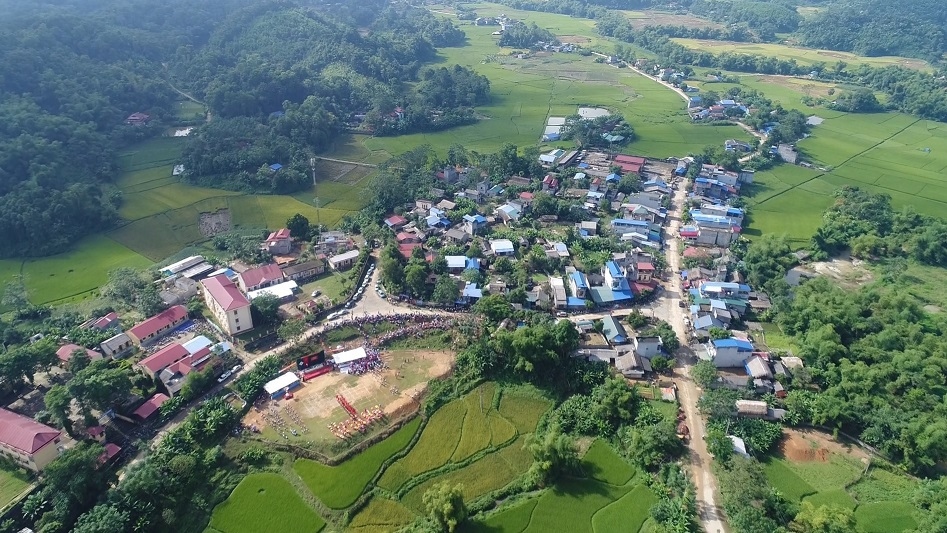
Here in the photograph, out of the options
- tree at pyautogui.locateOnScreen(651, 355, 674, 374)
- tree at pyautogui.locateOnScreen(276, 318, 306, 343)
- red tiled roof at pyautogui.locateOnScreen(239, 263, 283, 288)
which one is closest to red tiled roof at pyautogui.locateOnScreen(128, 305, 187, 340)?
red tiled roof at pyautogui.locateOnScreen(239, 263, 283, 288)

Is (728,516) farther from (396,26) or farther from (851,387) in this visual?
(396,26)

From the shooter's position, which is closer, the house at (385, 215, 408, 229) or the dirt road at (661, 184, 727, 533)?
the dirt road at (661, 184, 727, 533)

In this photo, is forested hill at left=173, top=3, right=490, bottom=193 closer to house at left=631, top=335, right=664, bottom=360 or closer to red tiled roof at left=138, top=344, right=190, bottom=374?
red tiled roof at left=138, top=344, right=190, bottom=374

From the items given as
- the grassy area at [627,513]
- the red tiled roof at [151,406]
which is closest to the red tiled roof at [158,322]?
the red tiled roof at [151,406]

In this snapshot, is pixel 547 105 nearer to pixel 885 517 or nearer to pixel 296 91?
pixel 296 91

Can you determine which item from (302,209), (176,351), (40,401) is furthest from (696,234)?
(40,401)

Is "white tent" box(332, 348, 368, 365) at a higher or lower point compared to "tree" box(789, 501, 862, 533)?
higher
